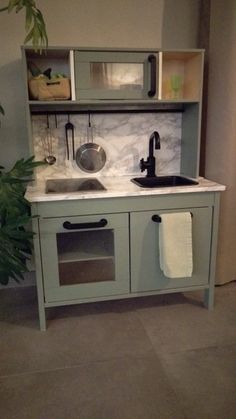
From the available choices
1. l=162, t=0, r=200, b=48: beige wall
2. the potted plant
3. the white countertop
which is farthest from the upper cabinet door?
the white countertop

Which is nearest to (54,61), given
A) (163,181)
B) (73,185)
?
(73,185)

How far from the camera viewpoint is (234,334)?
6.16 ft

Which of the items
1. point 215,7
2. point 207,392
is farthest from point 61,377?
point 215,7

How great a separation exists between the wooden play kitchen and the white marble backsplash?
271mm

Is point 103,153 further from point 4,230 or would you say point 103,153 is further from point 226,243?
point 226,243

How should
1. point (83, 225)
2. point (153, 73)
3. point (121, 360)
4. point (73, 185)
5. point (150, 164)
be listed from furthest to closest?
point (150, 164)
point (73, 185)
point (153, 73)
point (83, 225)
point (121, 360)

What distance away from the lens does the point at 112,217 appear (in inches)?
73.5

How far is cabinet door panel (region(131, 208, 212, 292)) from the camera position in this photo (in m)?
1.93

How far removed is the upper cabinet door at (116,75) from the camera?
190 cm

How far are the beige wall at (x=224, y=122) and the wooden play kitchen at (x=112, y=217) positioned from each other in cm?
20

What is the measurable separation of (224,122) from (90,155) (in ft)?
3.12

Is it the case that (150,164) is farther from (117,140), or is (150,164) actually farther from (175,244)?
(175,244)

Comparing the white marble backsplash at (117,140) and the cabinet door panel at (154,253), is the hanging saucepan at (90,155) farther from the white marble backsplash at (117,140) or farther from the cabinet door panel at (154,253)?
the cabinet door panel at (154,253)

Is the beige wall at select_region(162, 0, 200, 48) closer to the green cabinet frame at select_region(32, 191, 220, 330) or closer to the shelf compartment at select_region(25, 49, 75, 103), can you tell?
the shelf compartment at select_region(25, 49, 75, 103)
